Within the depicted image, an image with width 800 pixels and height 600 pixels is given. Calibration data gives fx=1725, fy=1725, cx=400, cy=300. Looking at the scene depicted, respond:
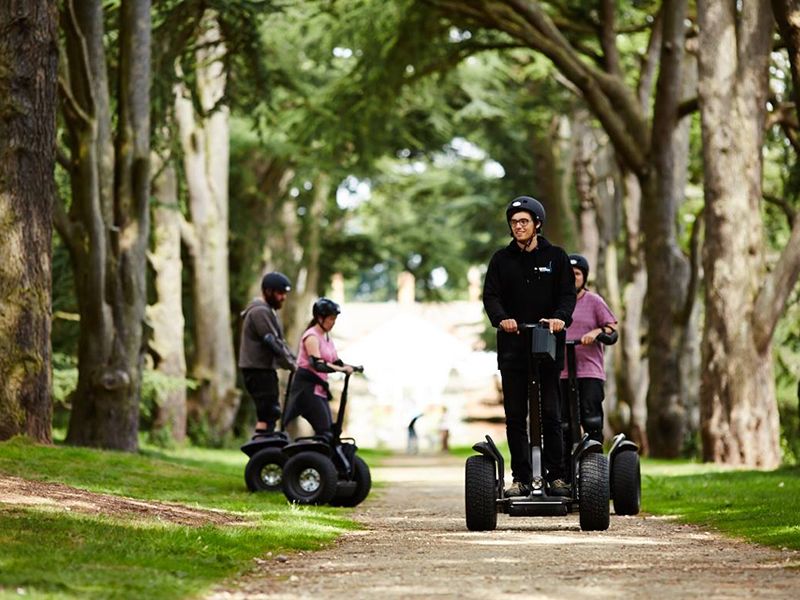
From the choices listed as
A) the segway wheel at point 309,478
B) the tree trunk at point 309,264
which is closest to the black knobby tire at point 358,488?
the segway wheel at point 309,478

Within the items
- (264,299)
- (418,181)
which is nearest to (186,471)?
(264,299)

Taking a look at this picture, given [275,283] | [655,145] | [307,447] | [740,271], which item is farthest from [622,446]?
[655,145]

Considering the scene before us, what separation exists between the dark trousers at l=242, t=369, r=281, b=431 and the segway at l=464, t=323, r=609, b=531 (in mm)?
4841

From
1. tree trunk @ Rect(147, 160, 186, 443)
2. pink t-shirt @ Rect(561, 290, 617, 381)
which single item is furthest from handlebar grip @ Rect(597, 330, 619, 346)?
tree trunk @ Rect(147, 160, 186, 443)

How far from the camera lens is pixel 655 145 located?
2531cm

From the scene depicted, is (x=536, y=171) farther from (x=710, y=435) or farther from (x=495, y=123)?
(x=710, y=435)

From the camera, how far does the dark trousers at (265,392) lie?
1555 cm

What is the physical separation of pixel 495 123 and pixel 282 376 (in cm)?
747

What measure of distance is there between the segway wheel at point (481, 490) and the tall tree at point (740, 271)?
36.4 ft

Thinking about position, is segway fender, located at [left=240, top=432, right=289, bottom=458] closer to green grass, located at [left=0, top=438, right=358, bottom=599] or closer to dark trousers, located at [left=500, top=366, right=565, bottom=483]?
green grass, located at [left=0, top=438, right=358, bottom=599]

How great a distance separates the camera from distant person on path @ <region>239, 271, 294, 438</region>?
15.2 m

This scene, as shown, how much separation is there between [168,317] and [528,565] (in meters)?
22.0

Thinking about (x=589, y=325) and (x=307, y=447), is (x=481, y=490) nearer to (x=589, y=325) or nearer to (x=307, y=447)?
(x=589, y=325)

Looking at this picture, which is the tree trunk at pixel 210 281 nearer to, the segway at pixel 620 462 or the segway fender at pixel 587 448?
the segway at pixel 620 462
